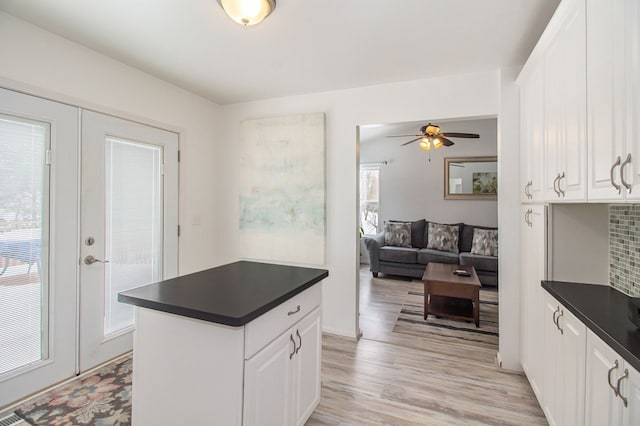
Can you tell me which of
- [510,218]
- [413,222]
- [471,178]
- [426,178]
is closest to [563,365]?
[510,218]

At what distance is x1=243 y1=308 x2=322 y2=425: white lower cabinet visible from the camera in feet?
4.20

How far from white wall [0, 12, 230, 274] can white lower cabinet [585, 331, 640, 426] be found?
3310 mm

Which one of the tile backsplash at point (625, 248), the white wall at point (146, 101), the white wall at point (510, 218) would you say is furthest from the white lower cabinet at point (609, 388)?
the white wall at point (146, 101)

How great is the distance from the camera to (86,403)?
2.01 metres

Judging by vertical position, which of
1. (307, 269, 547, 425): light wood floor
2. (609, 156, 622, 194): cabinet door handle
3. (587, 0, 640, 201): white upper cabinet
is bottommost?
(307, 269, 547, 425): light wood floor

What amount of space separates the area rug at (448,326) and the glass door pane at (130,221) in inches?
105

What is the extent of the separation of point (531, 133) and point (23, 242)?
11.9 feet

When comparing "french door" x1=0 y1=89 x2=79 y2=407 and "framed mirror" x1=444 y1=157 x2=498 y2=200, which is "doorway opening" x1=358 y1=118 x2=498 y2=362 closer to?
"framed mirror" x1=444 y1=157 x2=498 y2=200

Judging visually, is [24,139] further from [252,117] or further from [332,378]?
[332,378]

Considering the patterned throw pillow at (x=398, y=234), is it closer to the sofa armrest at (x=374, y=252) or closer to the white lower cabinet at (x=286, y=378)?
the sofa armrest at (x=374, y=252)

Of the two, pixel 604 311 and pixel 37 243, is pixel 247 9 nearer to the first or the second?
pixel 37 243

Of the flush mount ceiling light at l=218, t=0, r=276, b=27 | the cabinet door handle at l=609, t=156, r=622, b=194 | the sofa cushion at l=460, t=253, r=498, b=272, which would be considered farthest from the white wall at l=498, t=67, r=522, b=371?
the sofa cushion at l=460, t=253, r=498, b=272

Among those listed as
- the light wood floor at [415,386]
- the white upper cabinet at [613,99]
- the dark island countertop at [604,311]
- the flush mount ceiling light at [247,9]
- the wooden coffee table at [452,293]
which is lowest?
the light wood floor at [415,386]

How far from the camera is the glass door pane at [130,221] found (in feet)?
8.34
